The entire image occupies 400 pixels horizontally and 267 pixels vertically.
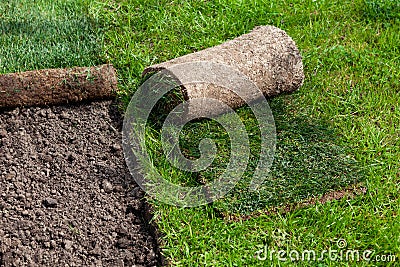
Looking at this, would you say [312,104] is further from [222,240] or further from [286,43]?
[222,240]

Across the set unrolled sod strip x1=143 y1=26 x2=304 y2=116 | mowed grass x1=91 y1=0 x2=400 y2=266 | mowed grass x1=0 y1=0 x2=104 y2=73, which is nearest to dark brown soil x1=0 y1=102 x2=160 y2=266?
mowed grass x1=91 y1=0 x2=400 y2=266

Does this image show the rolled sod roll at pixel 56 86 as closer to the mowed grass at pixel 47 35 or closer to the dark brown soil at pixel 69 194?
the dark brown soil at pixel 69 194

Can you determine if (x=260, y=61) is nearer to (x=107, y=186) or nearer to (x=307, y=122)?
(x=307, y=122)

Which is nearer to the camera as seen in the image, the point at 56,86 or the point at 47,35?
the point at 56,86

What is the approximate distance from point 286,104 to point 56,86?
1.65 metres

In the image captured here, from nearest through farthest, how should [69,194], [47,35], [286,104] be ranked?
[69,194] < [286,104] < [47,35]

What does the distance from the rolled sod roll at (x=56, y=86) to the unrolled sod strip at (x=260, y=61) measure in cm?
34

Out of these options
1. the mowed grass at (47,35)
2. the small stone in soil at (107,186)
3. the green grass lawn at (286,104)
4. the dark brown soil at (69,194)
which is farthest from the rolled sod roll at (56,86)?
the small stone in soil at (107,186)

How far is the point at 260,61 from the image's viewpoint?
4.12 metres

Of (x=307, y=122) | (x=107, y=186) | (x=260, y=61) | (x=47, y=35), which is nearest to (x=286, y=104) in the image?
(x=307, y=122)

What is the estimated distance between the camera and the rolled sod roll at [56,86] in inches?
158

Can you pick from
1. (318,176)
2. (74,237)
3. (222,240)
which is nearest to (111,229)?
(74,237)

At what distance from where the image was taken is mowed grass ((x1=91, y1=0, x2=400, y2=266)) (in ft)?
11.0

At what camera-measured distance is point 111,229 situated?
3.41m
